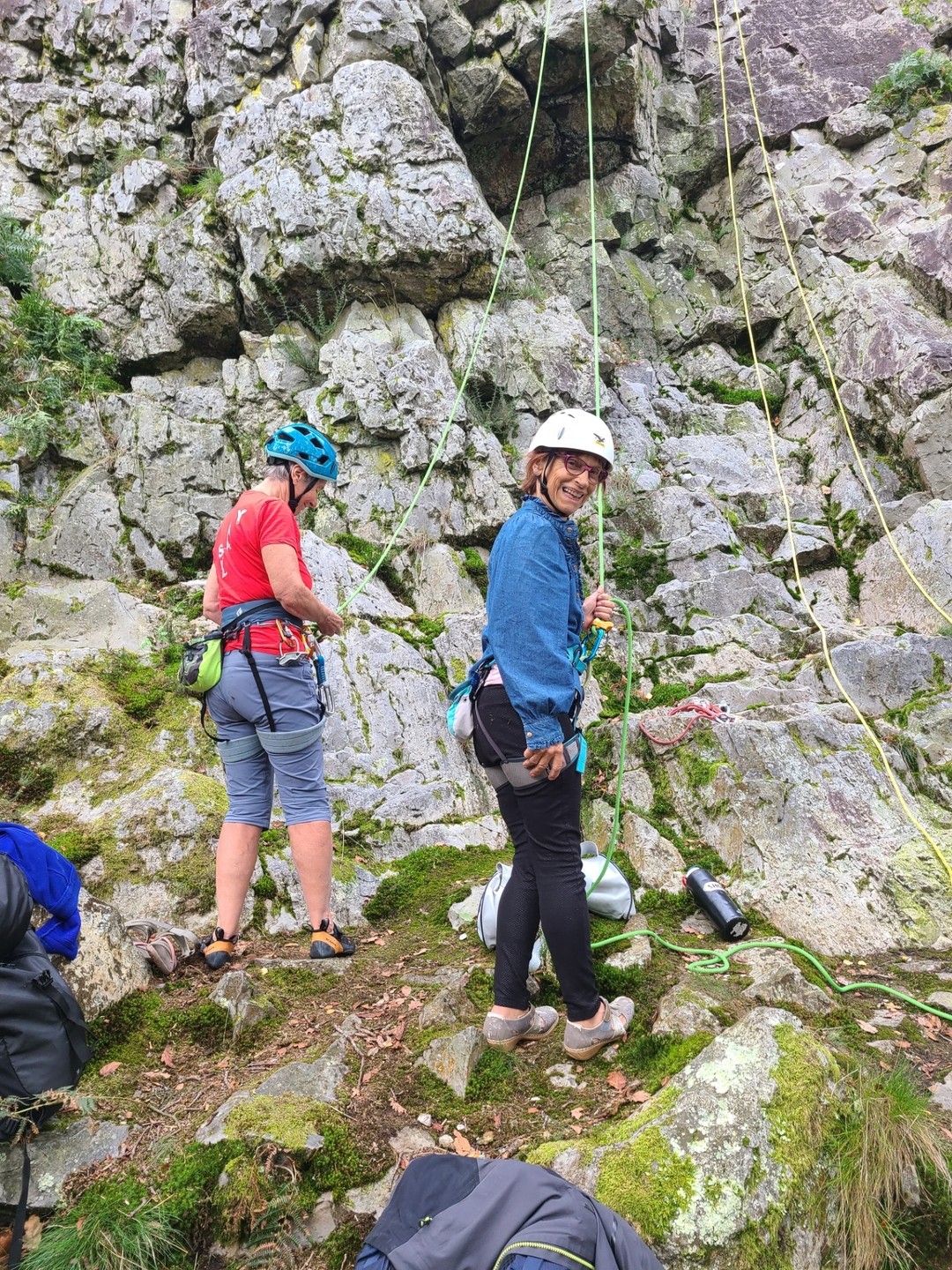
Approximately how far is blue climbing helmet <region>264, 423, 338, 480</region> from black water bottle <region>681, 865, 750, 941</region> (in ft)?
12.7

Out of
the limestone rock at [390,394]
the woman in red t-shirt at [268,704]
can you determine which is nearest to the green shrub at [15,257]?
the limestone rock at [390,394]

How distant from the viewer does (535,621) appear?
3.31m

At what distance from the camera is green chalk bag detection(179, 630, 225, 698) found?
4395mm

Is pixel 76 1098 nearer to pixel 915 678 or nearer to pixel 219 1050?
pixel 219 1050

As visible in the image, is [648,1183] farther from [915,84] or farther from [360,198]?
[915,84]

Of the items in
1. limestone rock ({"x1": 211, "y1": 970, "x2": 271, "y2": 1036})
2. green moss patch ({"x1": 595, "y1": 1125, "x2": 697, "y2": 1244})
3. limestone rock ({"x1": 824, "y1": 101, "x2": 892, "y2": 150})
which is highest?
limestone rock ({"x1": 824, "y1": 101, "x2": 892, "y2": 150})

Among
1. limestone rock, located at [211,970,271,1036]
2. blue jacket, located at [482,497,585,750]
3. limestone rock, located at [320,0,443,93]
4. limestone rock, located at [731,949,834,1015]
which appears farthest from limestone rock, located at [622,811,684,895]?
limestone rock, located at [320,0,443,93]

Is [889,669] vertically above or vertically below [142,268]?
below

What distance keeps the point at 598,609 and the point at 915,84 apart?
662 inches

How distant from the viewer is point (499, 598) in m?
3.40

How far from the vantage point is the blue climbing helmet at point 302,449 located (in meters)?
4.64

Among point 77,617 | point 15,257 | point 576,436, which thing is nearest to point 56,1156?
point 576,436

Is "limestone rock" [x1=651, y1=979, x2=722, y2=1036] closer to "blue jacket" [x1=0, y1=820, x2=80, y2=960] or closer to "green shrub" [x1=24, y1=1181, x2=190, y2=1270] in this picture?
"green shrub" [x1=24, y1=1181, x2=190, y2=1270]

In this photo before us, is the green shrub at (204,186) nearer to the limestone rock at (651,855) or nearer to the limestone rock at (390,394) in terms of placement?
the limestone rock at (390,394)
